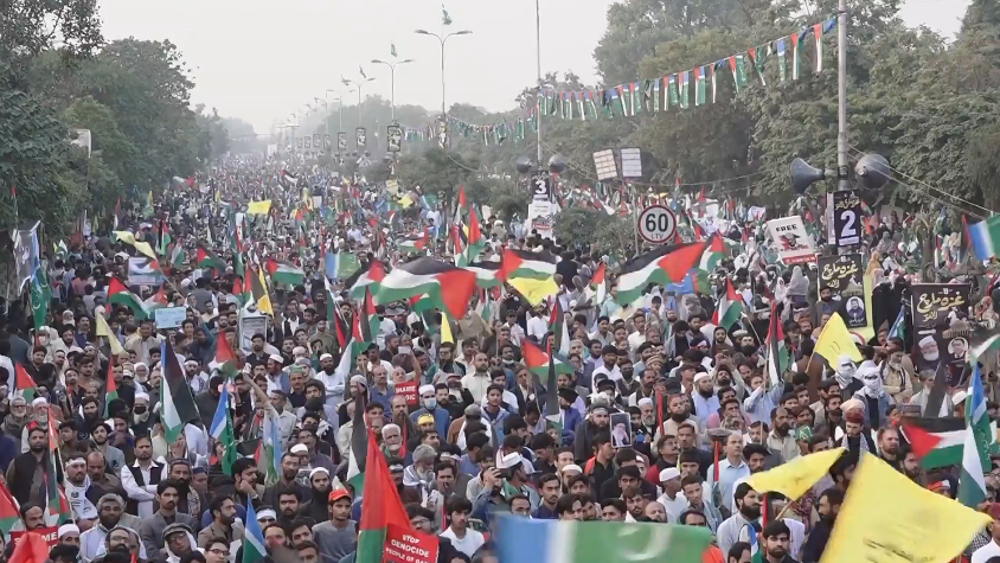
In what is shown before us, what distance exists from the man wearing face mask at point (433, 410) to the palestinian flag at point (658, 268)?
187 inches

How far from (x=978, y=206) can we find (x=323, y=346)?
14.7 meters

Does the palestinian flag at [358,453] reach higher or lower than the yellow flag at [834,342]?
lower

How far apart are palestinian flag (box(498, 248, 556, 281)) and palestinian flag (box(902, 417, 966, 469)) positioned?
7.70m

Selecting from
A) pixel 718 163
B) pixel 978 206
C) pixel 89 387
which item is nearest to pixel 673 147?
pixel 718 163

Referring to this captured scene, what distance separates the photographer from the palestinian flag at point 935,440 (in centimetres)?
902

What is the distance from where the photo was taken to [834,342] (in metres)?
12.2

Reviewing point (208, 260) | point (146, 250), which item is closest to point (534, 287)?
point (146, 250)

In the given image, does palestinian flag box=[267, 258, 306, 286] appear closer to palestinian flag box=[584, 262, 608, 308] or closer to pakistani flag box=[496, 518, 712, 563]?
palestinian flag box=[584, 262, 608, 308]

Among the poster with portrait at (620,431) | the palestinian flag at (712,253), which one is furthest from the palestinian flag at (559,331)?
the poster with portrait at (620,431)

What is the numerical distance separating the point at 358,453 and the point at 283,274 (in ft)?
36.6

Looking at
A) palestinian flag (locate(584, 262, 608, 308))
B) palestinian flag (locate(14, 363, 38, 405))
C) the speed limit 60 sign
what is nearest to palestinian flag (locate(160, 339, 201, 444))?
palestinian flag (locate(14, 363, 38, 405))

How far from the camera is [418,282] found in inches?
585

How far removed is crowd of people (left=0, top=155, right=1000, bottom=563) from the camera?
820 cm

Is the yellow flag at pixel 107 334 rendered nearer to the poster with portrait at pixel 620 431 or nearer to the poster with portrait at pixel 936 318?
the poster with portrait at pixel 620 431
